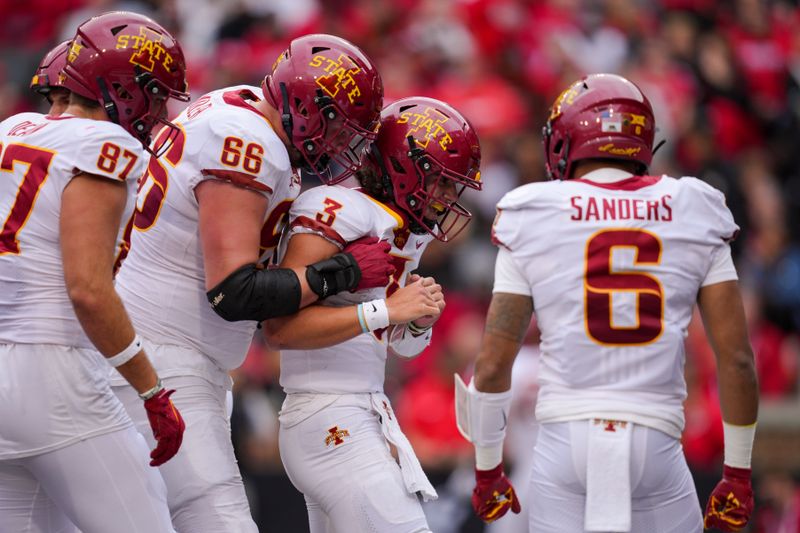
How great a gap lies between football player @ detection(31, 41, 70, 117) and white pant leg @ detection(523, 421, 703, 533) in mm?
1876

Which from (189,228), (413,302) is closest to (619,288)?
(413,302)

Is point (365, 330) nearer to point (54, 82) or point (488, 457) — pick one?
point (488, 457)

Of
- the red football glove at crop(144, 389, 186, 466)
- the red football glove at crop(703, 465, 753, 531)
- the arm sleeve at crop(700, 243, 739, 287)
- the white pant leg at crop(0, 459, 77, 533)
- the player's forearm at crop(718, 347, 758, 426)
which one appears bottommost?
the white pant leg at crop(0, 459, 77, 533)

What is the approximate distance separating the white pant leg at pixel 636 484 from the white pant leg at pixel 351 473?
44cm

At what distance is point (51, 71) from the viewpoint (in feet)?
13.1

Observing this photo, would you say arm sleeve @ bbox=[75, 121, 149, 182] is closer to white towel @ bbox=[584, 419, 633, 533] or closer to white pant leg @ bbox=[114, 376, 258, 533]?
white pant leg @ bbox=[114, 376, 258, 533]

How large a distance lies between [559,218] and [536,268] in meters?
0.17

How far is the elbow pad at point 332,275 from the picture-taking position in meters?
3.99

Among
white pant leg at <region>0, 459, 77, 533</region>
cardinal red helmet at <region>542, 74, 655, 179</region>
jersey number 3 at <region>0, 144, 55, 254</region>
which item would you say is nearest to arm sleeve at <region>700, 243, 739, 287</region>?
cardinal red helmet at <region>542, 74, 655, 179</region>

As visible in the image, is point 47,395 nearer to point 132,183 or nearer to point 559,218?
point 132,183

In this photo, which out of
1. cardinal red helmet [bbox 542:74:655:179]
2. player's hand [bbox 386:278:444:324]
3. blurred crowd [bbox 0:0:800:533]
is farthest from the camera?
blurred crowd [bbox 0:0:800:533]

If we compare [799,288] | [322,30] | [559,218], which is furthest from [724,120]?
[559,218]

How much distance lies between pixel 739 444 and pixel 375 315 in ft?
4.15

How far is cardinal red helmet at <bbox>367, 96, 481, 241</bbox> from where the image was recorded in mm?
4352
